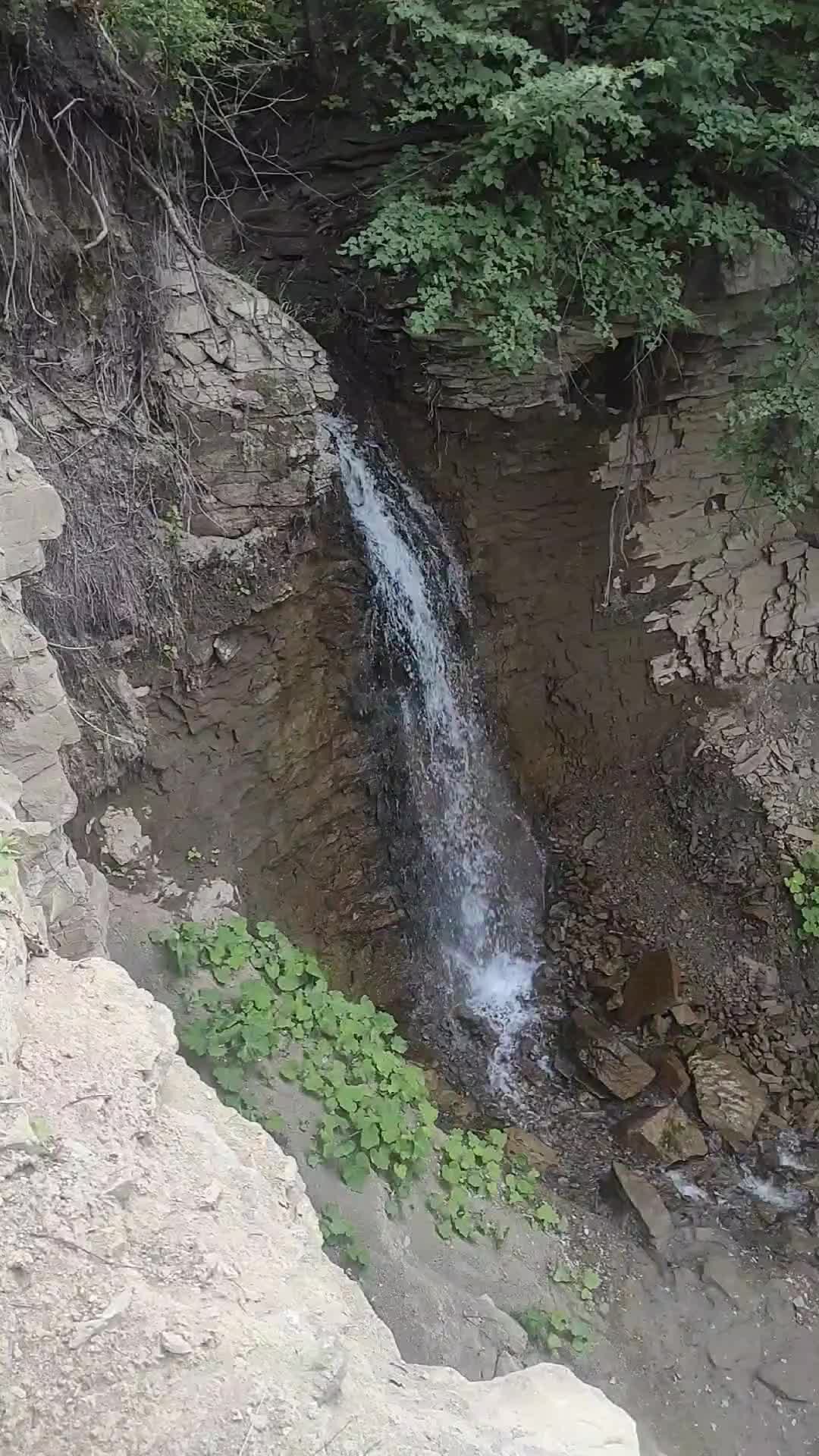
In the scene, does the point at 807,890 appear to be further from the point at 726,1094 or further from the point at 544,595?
the point at 544,595

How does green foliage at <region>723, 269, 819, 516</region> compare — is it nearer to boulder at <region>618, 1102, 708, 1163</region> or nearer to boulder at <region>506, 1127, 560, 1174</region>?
boulder at <region>618, 1102, 708, 1163</region>

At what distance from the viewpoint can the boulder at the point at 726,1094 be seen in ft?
15.8

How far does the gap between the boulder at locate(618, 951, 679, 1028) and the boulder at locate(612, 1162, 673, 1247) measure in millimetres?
1076

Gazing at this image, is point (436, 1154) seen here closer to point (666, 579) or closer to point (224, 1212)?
point (224, 1212)

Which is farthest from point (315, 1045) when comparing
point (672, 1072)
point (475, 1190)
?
point (672, 1072)

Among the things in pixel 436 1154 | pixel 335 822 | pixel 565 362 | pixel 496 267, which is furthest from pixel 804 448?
pixel 436 1154

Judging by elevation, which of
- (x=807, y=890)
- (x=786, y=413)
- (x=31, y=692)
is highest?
(x=786, y=413)

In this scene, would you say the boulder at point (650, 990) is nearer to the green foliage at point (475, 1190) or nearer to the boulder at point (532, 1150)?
the boulder at point (532, 1150)

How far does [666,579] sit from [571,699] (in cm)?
100

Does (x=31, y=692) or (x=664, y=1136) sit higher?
(x=31, y=692)

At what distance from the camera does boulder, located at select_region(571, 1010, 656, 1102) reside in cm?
495

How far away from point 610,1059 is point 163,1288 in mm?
4186

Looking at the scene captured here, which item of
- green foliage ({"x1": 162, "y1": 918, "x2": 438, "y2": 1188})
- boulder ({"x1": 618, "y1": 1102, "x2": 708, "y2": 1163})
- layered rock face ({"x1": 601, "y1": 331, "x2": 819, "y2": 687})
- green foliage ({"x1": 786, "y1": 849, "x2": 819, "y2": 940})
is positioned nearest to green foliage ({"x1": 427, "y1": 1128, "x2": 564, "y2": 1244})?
green foliage ({"x1": 162, "y1": 918, "x2": 438, "y2": 1188})

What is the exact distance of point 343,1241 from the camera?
9.41ft
